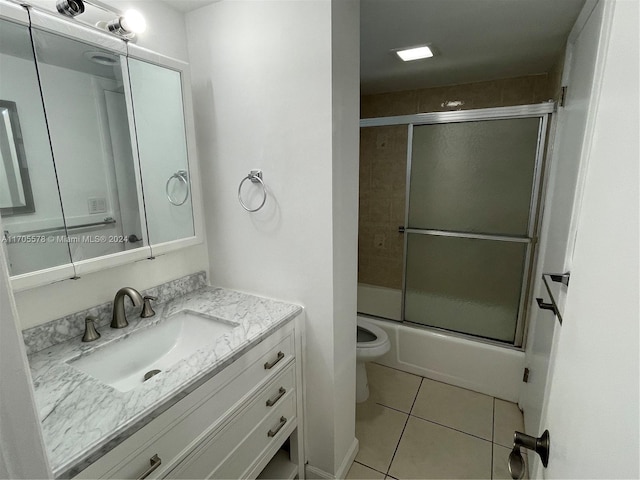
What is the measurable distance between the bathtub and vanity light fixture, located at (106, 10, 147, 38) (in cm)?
217

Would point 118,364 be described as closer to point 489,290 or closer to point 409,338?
point 409,338

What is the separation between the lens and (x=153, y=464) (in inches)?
32.9

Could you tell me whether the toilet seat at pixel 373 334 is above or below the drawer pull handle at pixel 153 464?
below

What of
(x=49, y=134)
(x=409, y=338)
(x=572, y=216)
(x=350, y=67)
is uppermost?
(x=350, y=67)

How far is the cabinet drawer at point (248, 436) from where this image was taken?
99cm

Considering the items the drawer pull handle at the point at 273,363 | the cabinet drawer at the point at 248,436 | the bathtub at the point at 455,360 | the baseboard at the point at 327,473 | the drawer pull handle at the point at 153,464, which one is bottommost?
the baseboard at the point at 327,473

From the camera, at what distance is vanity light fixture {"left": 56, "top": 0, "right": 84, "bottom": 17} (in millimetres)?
993

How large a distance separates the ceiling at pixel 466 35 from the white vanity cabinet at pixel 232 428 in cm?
160

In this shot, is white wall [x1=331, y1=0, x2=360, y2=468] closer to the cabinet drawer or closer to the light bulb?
the cabinet drawer

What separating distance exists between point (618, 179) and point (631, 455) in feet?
0.98

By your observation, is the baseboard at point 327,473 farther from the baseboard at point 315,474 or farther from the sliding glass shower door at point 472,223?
the sliding glass shower door at point 472,223

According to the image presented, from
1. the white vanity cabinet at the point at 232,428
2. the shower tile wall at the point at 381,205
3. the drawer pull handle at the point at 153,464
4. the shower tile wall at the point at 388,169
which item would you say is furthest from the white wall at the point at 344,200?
the shower tile wall at the point at 381,205

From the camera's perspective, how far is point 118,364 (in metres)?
1.15

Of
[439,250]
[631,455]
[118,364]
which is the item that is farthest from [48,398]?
[439,250]
